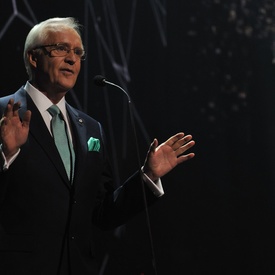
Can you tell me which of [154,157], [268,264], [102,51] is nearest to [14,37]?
[102,51]

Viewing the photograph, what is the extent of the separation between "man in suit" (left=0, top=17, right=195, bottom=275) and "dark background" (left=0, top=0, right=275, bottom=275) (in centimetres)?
53

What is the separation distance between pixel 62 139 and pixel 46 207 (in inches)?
9.9

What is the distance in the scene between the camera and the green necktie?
179cm

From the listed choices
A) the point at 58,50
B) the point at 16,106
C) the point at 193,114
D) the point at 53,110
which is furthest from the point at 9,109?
the point at 193,114

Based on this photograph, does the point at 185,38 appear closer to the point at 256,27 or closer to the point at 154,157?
the point at 256,27

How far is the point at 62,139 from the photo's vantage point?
1823mm

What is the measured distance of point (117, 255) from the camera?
2443 millimetres

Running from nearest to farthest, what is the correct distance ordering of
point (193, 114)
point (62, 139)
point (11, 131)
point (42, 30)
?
point (11, 131), point (62, 139), point (42, 30), point (193, 114)

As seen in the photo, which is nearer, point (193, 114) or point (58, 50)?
point (58, 50)

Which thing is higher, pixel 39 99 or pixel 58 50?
pixel 58 50

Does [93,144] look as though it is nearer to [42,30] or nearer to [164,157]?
[164,157]

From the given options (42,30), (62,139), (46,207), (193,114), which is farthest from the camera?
(193,114)

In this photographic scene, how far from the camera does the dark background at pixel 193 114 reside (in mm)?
2518

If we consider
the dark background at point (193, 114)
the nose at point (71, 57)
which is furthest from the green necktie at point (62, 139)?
the dark background at point (193, 114)
